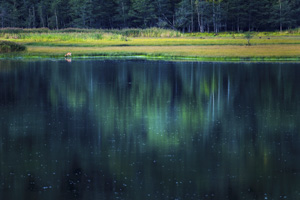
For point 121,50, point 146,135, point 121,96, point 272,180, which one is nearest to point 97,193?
point 272,180

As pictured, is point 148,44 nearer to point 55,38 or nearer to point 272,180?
point 55,38

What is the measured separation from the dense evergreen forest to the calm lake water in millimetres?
81170

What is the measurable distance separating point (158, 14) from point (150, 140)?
112 metres

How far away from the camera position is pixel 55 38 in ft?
301

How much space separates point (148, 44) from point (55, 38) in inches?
690

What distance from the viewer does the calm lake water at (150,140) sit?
15297 mm

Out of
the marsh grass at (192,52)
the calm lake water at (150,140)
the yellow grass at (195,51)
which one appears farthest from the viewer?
the yellow grass at (195,51)

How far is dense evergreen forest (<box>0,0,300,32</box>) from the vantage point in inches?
4628

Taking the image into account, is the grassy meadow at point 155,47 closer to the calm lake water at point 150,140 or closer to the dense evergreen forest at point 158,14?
the dense evergreen forest at point 158,14

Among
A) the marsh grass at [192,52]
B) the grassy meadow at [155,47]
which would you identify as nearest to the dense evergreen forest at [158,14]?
the grassy meadow at [155,47]

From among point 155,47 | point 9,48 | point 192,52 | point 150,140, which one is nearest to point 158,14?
point 155,47

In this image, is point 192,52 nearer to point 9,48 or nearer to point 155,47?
point 155,47

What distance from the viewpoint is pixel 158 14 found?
13088 centimetres

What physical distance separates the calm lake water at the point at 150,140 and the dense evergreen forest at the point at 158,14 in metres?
81.2
